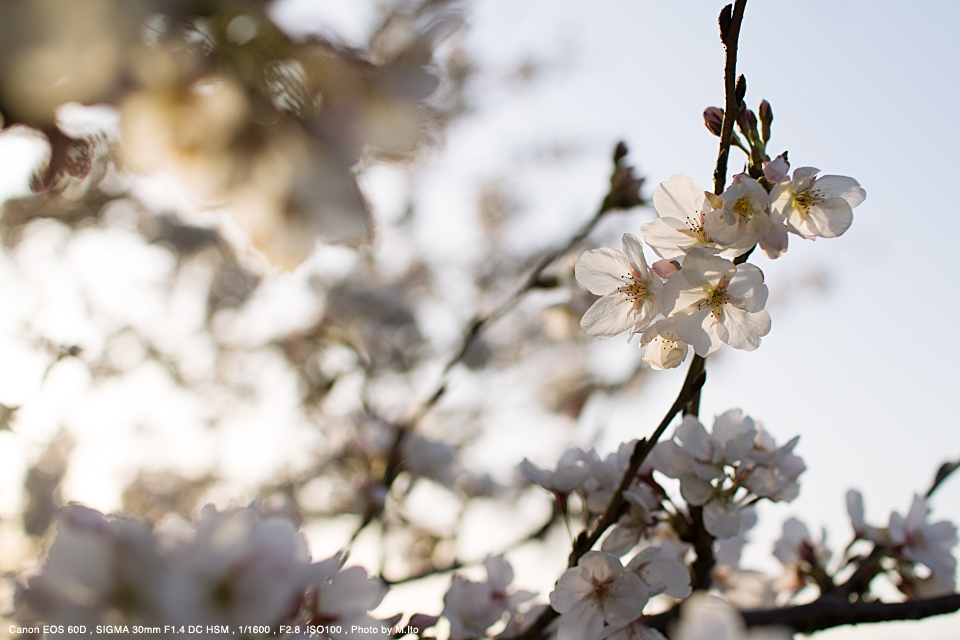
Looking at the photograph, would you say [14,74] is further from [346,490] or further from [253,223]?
[346,490]

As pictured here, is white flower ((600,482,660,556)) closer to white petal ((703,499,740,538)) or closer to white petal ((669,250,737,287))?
white petal ((703,499,740,538))

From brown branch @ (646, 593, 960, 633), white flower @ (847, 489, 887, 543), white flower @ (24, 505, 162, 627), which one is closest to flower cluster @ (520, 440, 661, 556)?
brown branch @ (646, 593, 960, 633)

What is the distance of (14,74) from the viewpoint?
1.04ft

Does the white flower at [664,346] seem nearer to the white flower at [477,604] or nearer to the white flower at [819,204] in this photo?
the white flower at [819,204]

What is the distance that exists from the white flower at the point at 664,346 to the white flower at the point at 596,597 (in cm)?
24

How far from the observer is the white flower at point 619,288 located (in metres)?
0.74

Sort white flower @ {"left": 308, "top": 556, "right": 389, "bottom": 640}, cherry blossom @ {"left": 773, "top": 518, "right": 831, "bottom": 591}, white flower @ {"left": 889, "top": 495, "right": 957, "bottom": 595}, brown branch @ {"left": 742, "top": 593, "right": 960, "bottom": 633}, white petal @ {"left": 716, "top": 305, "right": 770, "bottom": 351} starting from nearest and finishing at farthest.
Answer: white flower @ {"left": 308, "top": 556, "right": 389, "bottom": 640} → white petal @ {"left": 716, "top": 305, "right": 770, "bottom": 351} → brown branch @ {"left": 742, "top": 593, "right": 960, "bottom": 633} → white flower @ {"left": 889, "top": 495, "right": 957, "bottom": 595} → cherry blossom @ {"left": 773, "top": 518, "right": 831, "bottom": 591}

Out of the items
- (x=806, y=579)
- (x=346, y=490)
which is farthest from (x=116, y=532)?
(x=346, y=490)

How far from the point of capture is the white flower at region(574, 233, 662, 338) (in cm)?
74

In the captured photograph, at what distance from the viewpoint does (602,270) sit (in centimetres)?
78

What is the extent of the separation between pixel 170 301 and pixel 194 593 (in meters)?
5.91

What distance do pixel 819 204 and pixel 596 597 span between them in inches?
21.2

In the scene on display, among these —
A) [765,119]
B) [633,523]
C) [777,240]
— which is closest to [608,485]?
[633,523]

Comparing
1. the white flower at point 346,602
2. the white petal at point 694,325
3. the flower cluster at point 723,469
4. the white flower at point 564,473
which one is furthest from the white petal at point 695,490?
the white flower at point 346,602
